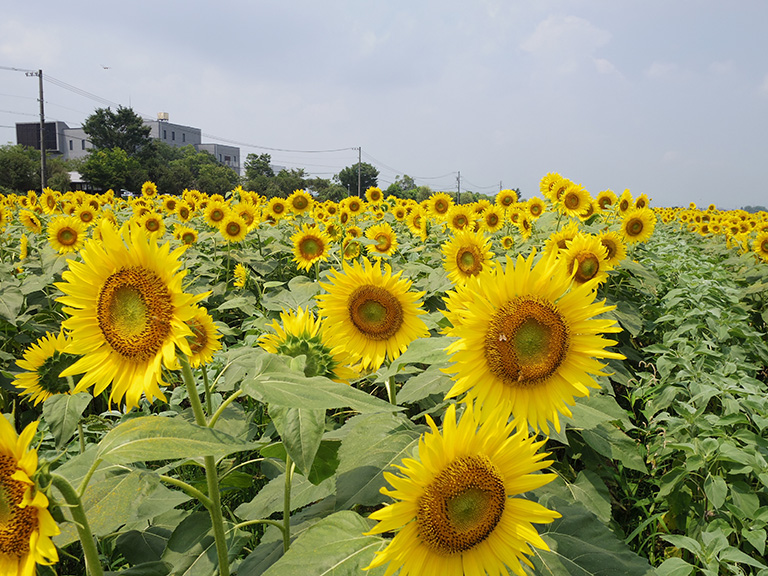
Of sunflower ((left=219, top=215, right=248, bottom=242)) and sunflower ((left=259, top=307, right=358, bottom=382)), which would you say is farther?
sunflower ((left=219, top=215, right=248, bottom=242))

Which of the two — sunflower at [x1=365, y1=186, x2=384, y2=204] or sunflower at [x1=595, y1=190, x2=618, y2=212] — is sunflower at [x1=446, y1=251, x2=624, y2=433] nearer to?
sunflower at [x1=595, y1=190, x2=618, y2=212]

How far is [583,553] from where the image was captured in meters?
1.24

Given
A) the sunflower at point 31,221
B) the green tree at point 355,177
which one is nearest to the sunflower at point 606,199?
the sunflower at point 31,221

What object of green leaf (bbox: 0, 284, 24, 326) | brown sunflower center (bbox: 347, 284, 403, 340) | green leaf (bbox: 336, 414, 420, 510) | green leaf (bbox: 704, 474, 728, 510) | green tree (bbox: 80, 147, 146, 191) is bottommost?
green leaf (bbox: 704, 474, 728, 510)

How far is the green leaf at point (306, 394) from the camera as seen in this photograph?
98 centimetres

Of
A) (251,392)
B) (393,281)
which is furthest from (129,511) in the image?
(393,281)

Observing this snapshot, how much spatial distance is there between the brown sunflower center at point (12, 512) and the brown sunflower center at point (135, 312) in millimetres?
403

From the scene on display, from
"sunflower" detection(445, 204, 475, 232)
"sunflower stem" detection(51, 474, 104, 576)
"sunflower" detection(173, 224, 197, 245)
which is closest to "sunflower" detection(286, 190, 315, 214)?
"sunflower" detection(173, 224, 197, 245)

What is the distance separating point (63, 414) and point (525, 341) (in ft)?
5.79

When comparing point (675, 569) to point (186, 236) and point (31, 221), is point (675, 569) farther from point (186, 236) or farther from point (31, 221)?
point (31, 221)

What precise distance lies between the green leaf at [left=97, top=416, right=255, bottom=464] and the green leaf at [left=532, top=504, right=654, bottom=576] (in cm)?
81

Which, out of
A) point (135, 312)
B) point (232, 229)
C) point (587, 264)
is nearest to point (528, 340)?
point (135, 312)

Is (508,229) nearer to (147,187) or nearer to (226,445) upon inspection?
(226,445)

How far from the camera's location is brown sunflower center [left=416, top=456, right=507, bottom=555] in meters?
1.01
